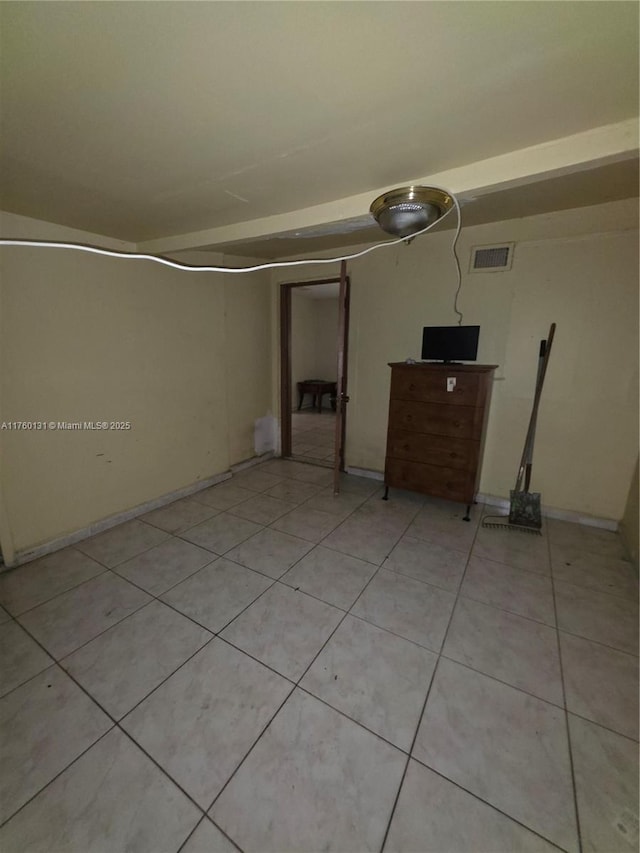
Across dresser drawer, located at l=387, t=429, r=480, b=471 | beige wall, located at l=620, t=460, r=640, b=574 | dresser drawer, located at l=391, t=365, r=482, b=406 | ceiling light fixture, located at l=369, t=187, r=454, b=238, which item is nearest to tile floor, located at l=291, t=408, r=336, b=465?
dresser drawer, located at l=387, t=429, r=480, b=471

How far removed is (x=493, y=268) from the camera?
8.72ft

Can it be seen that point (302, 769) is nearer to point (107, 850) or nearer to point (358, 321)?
point (107, 850)

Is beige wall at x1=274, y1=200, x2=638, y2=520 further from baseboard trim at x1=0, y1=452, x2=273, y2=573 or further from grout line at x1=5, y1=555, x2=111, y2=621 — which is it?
grout line at x1=5, y1=555, x2=111, y2=621

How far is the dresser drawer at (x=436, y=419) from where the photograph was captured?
256 cm

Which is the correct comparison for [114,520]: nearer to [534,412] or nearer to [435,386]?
[435,386]

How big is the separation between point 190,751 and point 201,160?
2270 mm

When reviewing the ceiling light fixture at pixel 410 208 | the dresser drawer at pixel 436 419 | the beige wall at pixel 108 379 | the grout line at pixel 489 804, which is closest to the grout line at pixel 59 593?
the beige wall at pixel 108 379

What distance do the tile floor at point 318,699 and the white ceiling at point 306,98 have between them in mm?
2096

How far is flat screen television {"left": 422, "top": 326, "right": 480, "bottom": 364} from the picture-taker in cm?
263

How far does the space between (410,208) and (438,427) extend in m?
1.69

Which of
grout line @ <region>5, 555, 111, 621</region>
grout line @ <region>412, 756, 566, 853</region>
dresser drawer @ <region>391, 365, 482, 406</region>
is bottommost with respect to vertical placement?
grout line @ <region>412, 756, 566, 853</region>

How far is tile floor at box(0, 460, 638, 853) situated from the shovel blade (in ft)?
1.12

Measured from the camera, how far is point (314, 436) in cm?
521

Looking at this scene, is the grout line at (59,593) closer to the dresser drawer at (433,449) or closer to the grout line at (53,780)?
the grout line at (53,780)
